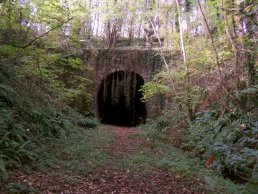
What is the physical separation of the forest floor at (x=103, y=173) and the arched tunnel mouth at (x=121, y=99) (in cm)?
807

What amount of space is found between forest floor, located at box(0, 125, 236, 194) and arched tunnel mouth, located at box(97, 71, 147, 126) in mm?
8071

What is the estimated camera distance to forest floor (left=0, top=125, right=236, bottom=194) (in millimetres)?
4148

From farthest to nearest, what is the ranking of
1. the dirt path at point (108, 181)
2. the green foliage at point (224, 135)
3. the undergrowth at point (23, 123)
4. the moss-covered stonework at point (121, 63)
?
1. the moss-covered stonework at point (121, 63)
2. the undergrowth at point (23, 123)
3. the green foliage at point (224, 135)
4. the dirt path at point (108, 181)

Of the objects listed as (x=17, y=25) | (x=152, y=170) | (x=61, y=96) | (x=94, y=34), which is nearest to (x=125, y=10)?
(x=94, y=34)

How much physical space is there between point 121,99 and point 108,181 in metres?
13.2

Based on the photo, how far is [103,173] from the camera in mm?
5113

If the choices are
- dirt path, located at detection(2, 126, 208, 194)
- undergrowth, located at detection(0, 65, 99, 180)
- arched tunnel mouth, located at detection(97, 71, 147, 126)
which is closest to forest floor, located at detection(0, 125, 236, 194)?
dirt path, located at detection(2, 126, 208, 194)

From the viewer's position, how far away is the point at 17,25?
718 cm

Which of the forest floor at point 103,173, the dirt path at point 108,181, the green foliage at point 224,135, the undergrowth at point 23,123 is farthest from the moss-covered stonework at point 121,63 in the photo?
the dirt path at point 108,181

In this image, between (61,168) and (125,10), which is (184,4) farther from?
(61,168)

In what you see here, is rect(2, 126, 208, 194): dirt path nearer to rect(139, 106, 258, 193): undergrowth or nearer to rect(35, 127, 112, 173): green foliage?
rect(35, 127, 112, 173): green foliage

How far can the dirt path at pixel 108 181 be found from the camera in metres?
4.07

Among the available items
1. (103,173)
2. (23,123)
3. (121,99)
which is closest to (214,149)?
(103,173)

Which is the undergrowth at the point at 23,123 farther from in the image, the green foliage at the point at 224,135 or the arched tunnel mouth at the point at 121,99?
the arched tunnel mouth at the point at 121,99
